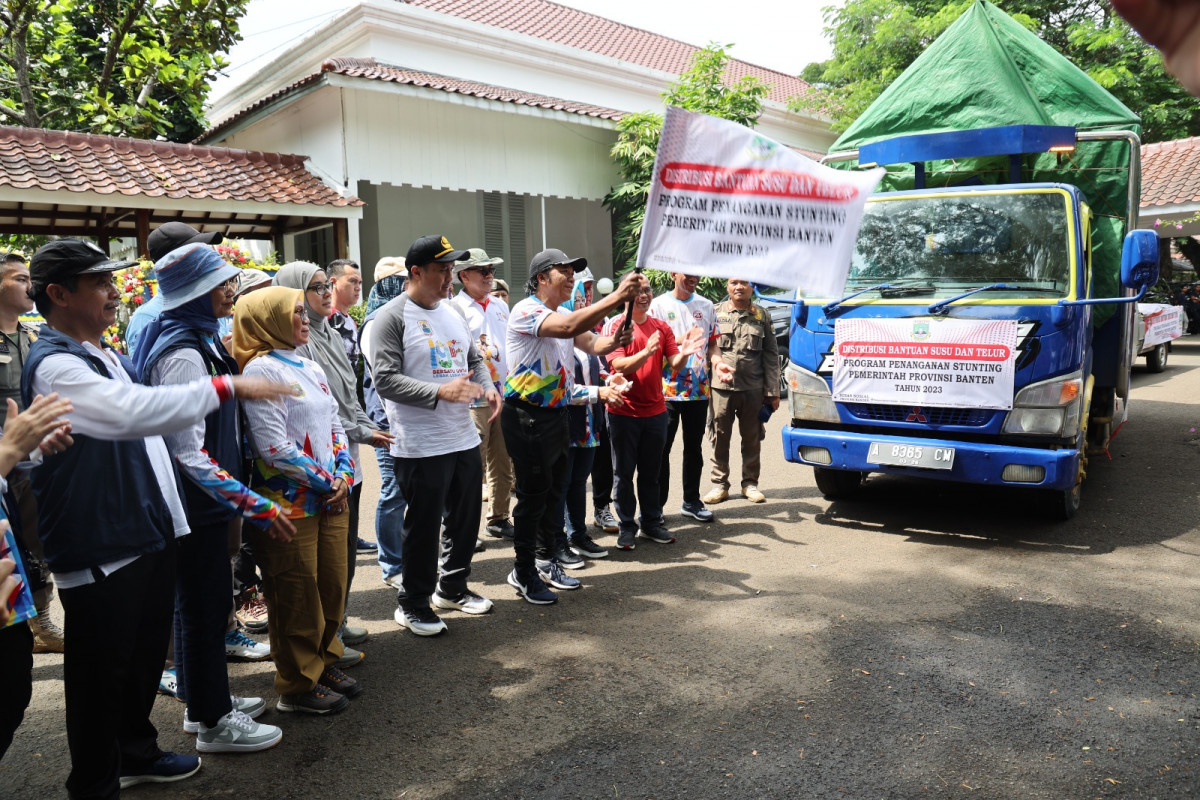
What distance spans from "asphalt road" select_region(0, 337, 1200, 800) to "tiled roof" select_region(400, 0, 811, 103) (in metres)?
17.4

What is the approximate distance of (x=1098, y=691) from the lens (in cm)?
365

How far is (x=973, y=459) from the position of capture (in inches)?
220

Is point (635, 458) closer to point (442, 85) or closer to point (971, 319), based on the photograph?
point (971, 319)

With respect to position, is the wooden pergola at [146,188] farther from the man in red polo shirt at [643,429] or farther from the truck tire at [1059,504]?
the truck tire at [1059,504]

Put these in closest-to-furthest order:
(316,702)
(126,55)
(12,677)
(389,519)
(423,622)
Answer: (12,677), (316,702), (423,622), (389,519), (126,55)

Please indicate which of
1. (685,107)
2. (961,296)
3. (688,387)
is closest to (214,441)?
(688,387)

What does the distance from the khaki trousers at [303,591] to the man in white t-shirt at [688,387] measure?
3.10 meters

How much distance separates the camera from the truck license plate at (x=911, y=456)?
5656 mm

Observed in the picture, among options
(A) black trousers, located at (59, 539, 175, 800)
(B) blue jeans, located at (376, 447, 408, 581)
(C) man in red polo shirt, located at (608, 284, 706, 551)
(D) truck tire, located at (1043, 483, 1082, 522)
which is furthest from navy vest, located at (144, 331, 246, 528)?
(D) truck tire, located at (1043, 483, 1082, 522)

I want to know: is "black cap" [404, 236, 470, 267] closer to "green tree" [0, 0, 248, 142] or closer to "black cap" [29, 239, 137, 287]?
"black cap" [29, 239, 137, 287]

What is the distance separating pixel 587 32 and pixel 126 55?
1416 cm

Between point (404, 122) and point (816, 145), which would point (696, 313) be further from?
point (816, 145)

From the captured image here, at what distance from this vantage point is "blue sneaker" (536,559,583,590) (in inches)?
203

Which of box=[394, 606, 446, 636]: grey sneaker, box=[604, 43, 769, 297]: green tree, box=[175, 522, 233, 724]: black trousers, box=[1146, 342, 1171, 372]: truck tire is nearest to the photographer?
box=[175, 522, 233, 724]: black trousers
